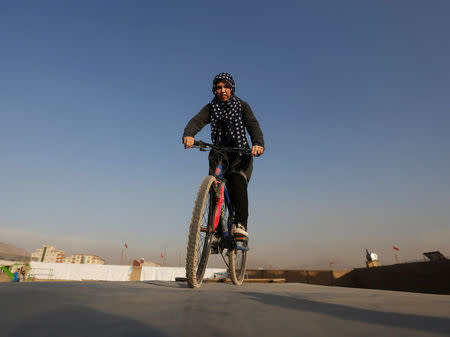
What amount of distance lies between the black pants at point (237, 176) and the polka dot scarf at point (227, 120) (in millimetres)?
242

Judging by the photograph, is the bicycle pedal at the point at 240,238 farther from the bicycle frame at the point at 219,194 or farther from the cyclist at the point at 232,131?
the bicycle frame at the point at 219,194

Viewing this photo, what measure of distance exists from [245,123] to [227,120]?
284 mm

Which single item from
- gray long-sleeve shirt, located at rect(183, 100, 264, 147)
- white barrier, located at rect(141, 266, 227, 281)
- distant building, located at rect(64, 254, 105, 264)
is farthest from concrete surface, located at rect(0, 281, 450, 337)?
distant building, located at rect(64, 254, 105, 264)

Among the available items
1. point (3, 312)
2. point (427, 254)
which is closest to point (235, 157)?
point (3, 312)

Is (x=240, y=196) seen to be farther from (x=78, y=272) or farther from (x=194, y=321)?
(x=78, y=272)

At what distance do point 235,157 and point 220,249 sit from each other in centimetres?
128

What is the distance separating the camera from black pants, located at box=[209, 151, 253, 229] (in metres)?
3.23

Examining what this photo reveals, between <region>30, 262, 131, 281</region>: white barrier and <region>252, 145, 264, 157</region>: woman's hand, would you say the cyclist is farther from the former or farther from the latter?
<region>30, 262, 131, 281</region>: white barrier

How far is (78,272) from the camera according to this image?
27.4 m

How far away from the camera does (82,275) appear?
27.1m

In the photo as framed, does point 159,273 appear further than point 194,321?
Yes

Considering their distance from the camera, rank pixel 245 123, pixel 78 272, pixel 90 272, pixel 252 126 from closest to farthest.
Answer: pixel 252 126
pixel 245 123
pixel 90 272
pixel 78 272

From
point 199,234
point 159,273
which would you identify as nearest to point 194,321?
point 199,234

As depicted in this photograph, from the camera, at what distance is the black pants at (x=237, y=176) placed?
3.23 meters
